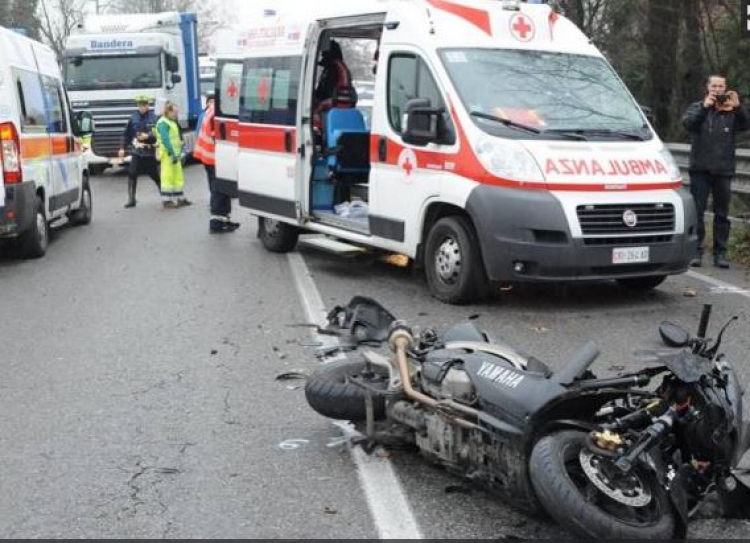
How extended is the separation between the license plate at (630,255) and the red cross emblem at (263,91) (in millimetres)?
4840

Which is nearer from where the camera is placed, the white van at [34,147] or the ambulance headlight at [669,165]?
the ambulance headlight at [669,165]

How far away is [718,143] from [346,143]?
3.74m

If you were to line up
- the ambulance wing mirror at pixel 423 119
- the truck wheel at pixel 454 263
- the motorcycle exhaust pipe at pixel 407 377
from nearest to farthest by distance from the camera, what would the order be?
the motorcycle exhaust pipe at pixel 407 377
the truck wheel at pixel 454 263
the ambulance wing mirror at pixel 423 119

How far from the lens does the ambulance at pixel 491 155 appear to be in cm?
773

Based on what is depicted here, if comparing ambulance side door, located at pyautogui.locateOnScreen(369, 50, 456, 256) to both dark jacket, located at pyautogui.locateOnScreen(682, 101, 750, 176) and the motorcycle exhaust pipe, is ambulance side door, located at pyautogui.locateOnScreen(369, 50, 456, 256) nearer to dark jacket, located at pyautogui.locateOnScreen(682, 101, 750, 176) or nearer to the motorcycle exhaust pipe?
dark jacket, located at pyautogui.locateOnScreen(682, 101, 750, 176)

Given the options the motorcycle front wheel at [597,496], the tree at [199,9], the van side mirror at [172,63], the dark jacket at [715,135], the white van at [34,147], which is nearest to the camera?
the motorcycle front wheel at [597,496]

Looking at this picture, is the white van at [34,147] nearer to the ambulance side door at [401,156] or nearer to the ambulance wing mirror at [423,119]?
the ambulance side door at [401,156]

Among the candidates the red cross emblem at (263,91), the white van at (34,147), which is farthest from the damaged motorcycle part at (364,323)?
the red cross emblem at (263,91)

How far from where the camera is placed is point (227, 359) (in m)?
6.55

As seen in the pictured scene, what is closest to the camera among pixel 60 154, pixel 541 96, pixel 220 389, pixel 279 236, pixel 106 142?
pixel 220 389

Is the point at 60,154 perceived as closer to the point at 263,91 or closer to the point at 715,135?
the point at 263,91

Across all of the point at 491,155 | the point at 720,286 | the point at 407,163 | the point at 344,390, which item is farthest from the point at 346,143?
the point at 344,390

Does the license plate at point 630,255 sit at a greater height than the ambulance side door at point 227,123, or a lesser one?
lesser

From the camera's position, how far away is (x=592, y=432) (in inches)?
140
